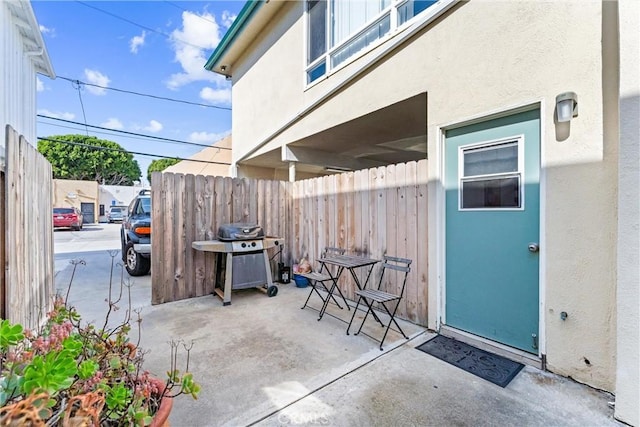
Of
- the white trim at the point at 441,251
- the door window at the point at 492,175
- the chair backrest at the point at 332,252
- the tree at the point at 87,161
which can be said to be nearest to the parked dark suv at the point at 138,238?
the chair backrest at the point at 332,252

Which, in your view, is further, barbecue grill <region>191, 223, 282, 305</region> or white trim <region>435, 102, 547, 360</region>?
barbecue grill <region>191, 223, 282, 305</region>

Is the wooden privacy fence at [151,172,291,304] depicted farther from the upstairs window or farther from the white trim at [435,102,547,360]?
the white trim at [435,102,547,360]

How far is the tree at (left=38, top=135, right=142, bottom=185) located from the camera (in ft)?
86.7

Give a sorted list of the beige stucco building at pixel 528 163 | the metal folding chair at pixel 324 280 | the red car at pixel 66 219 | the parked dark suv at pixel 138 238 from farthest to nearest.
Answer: the red car at pixel 66 219 → the parked dark suv at pixel 138 238 → the metal folding chair at pixel 324 280 → the beige stucco building at pixel 528 163

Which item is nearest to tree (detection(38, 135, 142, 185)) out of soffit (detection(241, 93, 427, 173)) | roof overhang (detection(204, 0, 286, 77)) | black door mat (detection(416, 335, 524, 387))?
roof overhang (detection(204, 0, 286, 77))

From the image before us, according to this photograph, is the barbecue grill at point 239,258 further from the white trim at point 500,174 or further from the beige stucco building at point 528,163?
the white trim at point 500,174

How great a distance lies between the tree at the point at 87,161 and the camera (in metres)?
26.4

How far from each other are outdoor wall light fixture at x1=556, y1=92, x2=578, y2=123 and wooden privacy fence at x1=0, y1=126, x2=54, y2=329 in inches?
186

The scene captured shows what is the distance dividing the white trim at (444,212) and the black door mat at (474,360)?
0.58ft

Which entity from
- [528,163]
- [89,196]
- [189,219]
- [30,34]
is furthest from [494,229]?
[89,196]

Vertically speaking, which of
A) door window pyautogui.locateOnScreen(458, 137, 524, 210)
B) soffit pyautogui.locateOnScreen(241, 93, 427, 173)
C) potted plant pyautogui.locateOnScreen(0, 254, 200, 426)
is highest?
soffit pyautogui.locateOnScreen(241, 93, 427, 173)

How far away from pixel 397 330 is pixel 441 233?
124 cm

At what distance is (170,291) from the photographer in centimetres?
451

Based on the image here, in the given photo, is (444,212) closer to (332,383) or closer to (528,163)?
(528,163)
